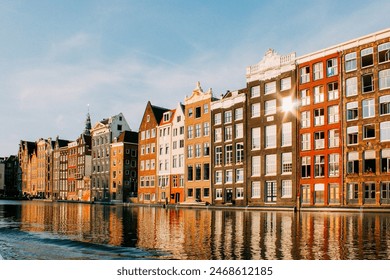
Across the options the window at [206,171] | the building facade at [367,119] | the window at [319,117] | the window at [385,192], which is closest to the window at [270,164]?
the window at [319,117]

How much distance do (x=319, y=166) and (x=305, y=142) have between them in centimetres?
361

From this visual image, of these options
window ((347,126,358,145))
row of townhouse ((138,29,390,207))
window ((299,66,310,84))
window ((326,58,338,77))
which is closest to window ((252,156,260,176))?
row of townhouse ((138,29,390,207))

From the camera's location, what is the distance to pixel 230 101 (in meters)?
68.2

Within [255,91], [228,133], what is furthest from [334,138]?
[228,133]

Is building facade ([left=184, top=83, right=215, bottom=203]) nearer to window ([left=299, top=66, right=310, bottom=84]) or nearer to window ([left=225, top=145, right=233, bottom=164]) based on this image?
window ([left=225, top=145, right=233, bottom=164])

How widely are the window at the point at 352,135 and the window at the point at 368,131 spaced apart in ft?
3.61

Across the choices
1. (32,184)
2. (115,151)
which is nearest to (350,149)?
(115,151)

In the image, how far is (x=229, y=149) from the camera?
68312mm

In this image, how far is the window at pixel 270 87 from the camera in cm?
6123

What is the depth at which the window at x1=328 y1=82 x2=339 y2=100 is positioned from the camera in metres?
53.9

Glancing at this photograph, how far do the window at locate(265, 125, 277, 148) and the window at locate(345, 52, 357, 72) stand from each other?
41.3 feet

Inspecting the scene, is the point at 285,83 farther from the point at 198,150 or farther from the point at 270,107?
the point at 198,150

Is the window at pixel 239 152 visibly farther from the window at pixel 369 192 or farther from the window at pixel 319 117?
the window at pixel 369 192
